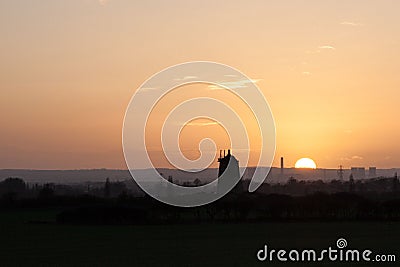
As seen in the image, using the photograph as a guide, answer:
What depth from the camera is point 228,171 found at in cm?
8688

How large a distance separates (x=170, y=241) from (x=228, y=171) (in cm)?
4559

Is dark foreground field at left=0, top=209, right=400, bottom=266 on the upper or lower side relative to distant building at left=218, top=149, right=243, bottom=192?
lower

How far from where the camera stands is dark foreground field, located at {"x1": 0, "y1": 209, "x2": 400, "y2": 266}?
32.0m

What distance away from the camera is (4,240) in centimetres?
4241

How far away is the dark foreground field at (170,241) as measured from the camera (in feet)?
105

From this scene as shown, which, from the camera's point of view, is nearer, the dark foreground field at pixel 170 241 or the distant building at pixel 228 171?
the dark foreground field at pixel 170 241

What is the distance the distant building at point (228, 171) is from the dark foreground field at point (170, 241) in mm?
26905

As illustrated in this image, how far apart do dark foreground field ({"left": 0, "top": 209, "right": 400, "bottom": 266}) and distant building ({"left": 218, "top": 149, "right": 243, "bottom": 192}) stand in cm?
2690

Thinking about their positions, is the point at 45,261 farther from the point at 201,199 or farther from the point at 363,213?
the point at 201,199

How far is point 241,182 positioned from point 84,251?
51.9 m

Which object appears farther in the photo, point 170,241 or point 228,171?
point 228,171

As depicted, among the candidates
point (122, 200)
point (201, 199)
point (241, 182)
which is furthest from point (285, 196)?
point (241, 182)

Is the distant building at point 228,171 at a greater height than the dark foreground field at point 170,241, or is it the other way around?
the distant building at point 228,171

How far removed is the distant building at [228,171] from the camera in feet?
277
